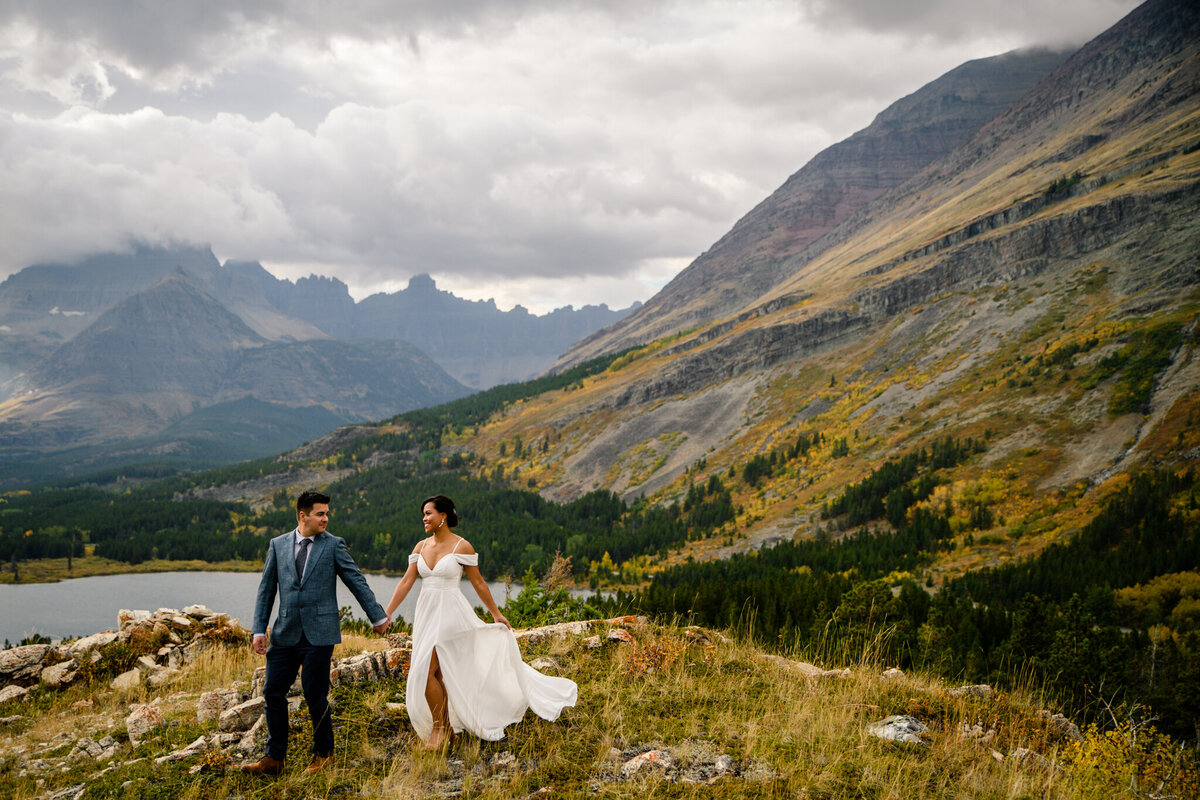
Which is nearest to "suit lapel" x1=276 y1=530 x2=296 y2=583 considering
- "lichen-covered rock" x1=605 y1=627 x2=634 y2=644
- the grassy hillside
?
the grassy hillside

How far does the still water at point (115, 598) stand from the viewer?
79000 mm

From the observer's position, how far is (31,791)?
8.41 m

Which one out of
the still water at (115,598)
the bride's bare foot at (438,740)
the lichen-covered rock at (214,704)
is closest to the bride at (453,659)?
the bride's bare foot at (438,740)

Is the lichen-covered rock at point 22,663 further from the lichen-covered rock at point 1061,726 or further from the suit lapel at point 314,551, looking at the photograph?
the lichen-covered rock at point 1061,726

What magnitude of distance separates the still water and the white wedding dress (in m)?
66.6

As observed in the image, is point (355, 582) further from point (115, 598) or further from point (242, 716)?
point (115, 598)

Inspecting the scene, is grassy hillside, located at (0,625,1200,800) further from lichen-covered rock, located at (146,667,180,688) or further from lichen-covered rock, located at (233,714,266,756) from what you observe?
lichen-covered rock, located at (146,667,180,688)

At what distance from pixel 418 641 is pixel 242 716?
334cm

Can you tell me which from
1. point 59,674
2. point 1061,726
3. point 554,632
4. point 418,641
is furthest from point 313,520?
point 1061,726

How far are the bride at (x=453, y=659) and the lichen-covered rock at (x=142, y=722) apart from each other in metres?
4.94

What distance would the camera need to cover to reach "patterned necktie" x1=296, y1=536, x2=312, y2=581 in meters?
8.59

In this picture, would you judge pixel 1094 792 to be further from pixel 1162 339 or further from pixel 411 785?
pixel 1162 339

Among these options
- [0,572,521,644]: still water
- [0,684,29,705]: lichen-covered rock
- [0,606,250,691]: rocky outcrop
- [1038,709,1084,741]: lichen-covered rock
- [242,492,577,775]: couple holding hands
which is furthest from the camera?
[0,572,521,644]: still water

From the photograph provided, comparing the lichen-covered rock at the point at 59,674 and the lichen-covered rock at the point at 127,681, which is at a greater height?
the lichen-covered rock at the point at 59,674
